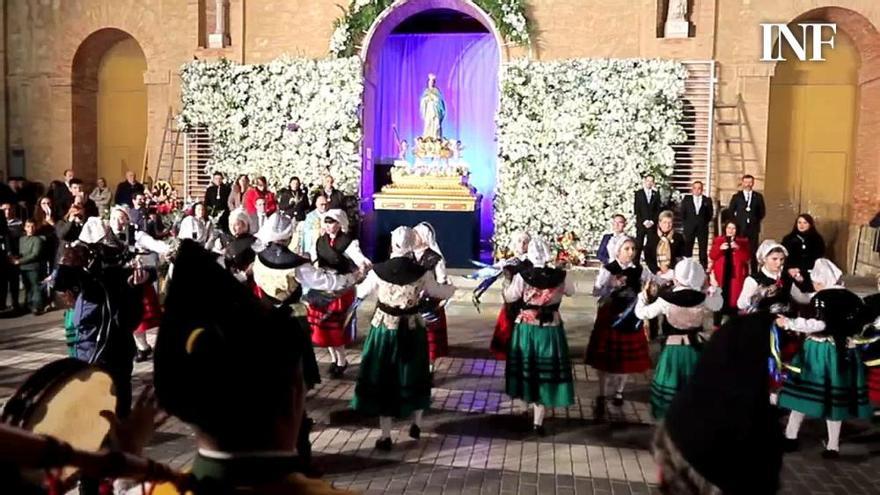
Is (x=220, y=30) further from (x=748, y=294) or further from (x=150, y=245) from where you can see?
(x=748, y=294)

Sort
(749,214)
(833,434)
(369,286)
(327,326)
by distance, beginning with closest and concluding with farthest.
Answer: (833,434), (369,286), (327,326), (749,214)

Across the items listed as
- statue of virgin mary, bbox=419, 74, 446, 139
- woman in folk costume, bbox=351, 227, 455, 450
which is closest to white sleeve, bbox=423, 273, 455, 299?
woman in folk costume, bbox=351, 227, 455, 450

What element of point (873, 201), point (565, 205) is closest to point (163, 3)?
point (565, 205)

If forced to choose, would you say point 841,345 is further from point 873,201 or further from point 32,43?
point 32,43

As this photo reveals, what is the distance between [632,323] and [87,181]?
1585 cm

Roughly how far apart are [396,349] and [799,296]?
3.31 m

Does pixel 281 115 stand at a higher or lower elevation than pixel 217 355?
higher

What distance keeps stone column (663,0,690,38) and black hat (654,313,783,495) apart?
14.6m

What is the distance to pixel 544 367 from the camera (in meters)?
6.48

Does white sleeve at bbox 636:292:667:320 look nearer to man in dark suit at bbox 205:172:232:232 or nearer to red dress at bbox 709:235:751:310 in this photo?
red dress at bbox 709:235:751:310

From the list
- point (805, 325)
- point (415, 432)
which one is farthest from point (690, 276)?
point (415, 432)

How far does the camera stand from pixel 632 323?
7309 mm

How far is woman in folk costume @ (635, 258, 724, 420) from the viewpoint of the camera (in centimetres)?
609

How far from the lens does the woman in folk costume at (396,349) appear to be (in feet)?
20.0
